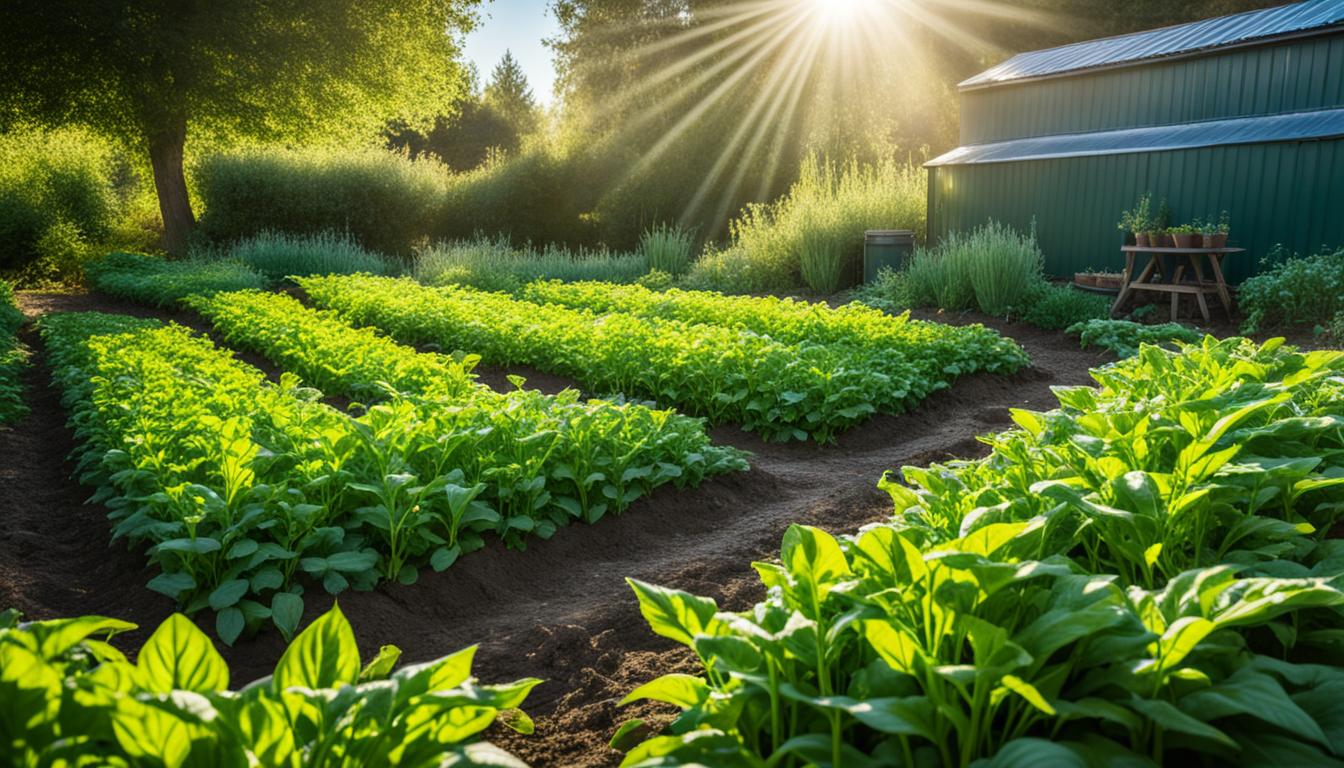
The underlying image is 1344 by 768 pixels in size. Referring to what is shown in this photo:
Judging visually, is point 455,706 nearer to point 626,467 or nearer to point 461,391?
point 626,467

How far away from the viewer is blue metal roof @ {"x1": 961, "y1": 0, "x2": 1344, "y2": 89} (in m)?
11.4

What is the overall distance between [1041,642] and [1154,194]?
12.5m

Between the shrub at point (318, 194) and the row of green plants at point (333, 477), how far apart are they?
18.4m

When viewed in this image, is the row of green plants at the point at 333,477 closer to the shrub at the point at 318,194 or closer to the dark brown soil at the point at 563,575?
the dark brown soil at the point at 563,575

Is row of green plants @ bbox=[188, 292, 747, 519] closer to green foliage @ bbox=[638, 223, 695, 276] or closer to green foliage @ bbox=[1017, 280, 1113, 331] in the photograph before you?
green foliage @ bbox=[1017, 280, 1113, 331]

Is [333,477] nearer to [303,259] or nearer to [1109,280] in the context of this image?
[1109,280]

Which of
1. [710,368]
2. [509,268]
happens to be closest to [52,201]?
[509,268]

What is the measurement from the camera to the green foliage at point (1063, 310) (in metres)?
10.7

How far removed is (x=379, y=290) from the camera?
12008 mm

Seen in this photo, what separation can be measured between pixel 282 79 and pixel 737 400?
16.7 m

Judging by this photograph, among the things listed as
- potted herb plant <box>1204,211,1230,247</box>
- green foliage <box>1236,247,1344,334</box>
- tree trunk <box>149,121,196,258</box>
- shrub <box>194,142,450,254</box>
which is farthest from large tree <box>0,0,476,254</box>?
green foliage <box>1236,247,1344,334</box>

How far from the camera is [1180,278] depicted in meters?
11.1

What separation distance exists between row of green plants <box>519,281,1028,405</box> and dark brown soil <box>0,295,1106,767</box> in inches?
41.4

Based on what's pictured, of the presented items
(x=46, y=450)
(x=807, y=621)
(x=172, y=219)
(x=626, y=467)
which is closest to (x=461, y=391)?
(x=626, y=467)
